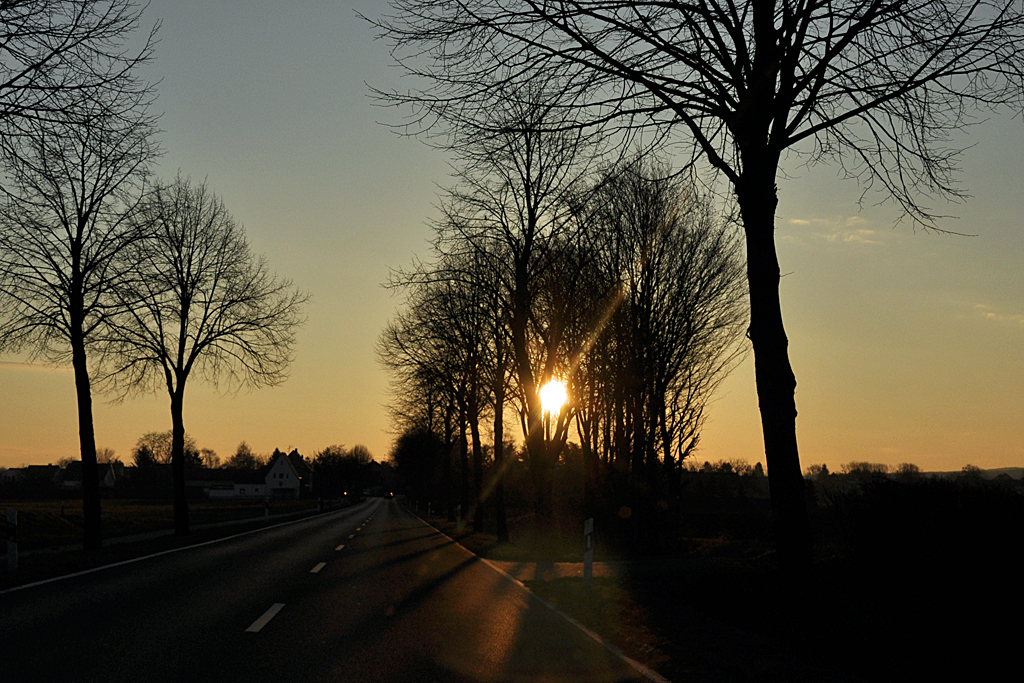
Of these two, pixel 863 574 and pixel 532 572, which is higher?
pixel 863 574

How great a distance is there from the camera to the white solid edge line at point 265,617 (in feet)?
28.0

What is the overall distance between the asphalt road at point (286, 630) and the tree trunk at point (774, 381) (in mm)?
2911

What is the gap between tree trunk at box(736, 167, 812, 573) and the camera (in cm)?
955

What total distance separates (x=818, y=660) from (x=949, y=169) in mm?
7314

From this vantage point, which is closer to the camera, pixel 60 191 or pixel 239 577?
pixel 239 577

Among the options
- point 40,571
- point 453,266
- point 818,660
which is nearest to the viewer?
point 818,660

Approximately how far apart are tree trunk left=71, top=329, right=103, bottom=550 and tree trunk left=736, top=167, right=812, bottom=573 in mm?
17745

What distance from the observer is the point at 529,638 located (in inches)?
340

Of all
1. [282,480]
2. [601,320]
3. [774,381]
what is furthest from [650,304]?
[282,480]

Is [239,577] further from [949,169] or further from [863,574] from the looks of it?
[949,169]

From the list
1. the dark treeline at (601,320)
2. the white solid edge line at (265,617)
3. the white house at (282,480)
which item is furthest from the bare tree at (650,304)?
the white house at (282,480)

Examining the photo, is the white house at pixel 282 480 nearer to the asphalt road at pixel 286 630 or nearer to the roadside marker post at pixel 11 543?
the roadside marker post at pixel 11 543

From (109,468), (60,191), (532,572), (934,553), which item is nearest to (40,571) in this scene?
(532,572)

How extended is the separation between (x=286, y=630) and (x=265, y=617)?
969mm
